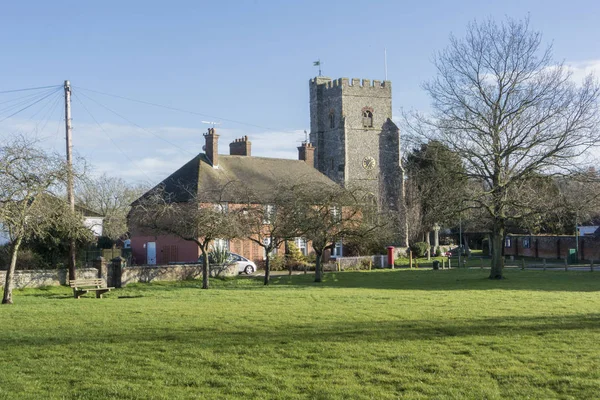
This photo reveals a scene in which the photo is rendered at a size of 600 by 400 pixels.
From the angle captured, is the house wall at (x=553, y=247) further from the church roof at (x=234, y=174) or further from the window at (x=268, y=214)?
the window at (x=268, y=214)

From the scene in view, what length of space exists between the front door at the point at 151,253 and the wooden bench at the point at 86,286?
764 inches

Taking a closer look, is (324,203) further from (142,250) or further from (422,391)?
(422,391)

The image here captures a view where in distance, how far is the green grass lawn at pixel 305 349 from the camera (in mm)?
9602

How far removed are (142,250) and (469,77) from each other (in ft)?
88.9

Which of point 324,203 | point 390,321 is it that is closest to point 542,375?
point 390,321

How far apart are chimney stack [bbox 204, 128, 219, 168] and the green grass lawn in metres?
28.3

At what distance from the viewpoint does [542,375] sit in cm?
1020

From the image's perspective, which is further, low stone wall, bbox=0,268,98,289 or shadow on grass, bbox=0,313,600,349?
low stone wall, bbox=0,268,98,289

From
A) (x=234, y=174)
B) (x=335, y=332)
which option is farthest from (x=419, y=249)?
(x=335, y=332)

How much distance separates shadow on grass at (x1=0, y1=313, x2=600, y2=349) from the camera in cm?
1318

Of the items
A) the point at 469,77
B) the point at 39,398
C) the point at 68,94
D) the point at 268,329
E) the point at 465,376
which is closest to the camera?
the point at 39,398

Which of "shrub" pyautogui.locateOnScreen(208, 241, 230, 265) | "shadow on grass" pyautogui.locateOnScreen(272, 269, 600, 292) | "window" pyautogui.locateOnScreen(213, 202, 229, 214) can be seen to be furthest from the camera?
"shrub" pyautogui.locateOnScreen(208, 241, 230, 265)

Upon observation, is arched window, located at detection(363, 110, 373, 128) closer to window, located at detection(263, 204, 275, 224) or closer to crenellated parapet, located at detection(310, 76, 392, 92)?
crenellated parapet, located at detection(310, 76, 392, 92)

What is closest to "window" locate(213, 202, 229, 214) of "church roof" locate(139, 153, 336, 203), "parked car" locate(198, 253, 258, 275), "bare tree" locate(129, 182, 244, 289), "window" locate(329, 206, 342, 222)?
"bare tree" locate(129, 182, 244, 289)
